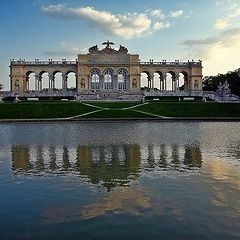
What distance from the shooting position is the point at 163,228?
1006 centimetres

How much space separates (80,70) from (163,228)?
9230 cm

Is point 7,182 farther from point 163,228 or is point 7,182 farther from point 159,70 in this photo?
point 159,70

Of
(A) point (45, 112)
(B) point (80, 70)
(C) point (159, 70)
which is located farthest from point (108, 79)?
(A) point (45, 112)

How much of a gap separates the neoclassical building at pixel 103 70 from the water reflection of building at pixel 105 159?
245 feet

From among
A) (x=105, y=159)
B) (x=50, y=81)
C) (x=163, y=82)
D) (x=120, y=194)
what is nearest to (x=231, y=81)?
(x=163, y=82)

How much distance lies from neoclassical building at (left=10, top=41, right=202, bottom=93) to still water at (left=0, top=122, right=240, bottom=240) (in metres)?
77.8

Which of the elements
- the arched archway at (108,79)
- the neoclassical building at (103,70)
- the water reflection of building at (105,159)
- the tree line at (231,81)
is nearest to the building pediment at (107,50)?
the neoclassical building at (103,70)

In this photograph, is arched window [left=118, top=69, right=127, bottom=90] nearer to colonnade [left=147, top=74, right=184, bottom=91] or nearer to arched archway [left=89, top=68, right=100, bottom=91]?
arched archway [left=89, top=68, right=100, bottom=91]

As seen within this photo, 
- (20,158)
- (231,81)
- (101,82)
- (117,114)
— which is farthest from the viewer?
(231,81)

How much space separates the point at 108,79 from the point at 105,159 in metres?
81.8

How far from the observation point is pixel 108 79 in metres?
102

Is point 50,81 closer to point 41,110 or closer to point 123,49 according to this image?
point 123,49

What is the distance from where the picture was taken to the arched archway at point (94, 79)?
101 meters

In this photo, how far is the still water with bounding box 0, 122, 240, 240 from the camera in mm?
10000
